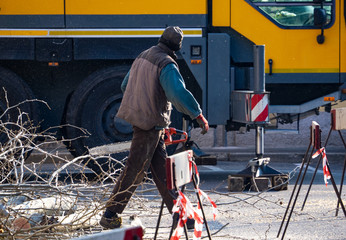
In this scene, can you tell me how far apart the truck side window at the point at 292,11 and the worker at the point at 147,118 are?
12.3ft

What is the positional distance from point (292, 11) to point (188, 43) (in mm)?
1474

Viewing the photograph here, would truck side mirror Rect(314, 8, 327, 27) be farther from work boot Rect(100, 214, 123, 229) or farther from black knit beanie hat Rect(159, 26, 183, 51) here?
work boot Rect(100, 214, 123, 229)

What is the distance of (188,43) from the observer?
987 cm

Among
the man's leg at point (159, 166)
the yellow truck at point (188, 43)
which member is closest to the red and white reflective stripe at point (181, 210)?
the man's leg at point (159, 166)

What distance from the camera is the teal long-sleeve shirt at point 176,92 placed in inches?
243

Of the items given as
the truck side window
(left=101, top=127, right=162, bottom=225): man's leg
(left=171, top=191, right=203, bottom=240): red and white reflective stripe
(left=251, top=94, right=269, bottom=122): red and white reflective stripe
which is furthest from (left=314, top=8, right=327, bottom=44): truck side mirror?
(left=171, top=191, right=203, bottom=240): red and white reflective stripe

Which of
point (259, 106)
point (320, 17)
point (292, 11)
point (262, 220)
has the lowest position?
point (262, 220)

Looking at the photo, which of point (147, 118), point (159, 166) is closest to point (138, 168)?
point (159, 166)

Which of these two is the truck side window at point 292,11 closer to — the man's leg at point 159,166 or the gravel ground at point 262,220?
the gravel ground at point 262,220

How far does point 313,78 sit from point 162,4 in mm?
2193

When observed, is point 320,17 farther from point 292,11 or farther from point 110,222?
point 110,222

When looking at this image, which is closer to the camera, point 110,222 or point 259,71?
point 110,222

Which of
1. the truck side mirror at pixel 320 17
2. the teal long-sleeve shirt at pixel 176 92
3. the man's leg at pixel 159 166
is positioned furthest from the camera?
the truck side mirror at pixel 320 17

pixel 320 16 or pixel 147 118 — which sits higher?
pixel 320 16
